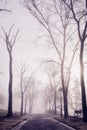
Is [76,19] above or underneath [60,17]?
underneath

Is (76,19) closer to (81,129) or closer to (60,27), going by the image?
(60,27)

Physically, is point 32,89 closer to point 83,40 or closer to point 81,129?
point 83,40

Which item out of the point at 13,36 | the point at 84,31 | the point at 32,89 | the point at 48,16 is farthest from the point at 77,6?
the point at 32,89

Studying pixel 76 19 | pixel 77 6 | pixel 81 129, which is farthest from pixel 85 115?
pixel 77 6

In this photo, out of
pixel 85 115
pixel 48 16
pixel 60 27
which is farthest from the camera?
pixel 60 27

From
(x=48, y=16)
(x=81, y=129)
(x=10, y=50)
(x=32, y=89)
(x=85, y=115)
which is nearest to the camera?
(x=81, y=129)

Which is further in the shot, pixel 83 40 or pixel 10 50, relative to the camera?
pixel 10 50

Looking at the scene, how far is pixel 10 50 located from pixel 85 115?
55.4 feet

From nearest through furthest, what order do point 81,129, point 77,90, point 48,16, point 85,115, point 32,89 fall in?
1. point 81,129
2. point 85,115
3. point 48,16
4. point 77,90
5. point 32,89

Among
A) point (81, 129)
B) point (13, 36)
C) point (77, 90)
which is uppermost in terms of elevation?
point (13, 36)

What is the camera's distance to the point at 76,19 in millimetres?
22484

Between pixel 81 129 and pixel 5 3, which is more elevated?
pixel 5 3

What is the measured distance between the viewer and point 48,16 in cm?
2900

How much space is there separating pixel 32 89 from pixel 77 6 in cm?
6563
